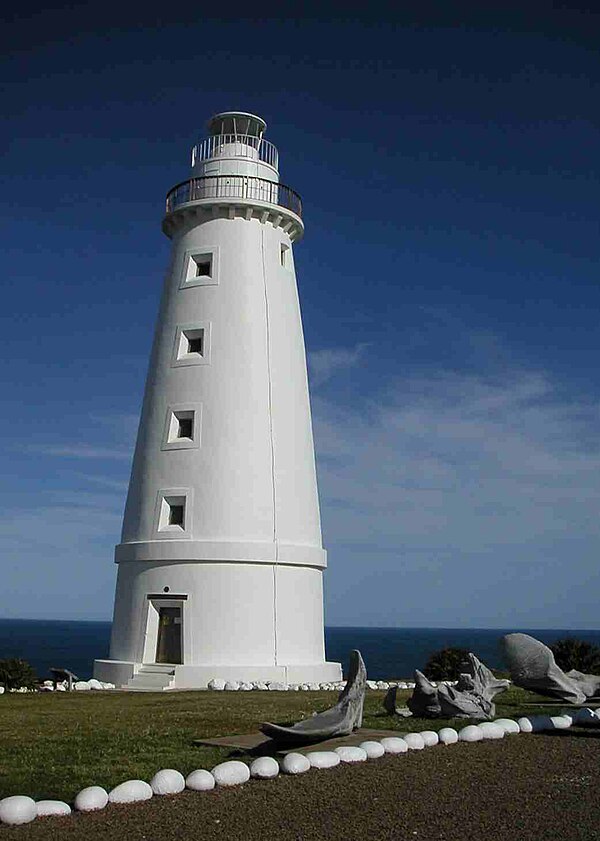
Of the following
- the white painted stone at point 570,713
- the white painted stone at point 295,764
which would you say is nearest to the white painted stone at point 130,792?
the white painted stone at point 295,764

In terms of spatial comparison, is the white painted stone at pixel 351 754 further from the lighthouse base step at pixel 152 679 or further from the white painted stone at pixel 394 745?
the lighthouse base step at pixel 152 679

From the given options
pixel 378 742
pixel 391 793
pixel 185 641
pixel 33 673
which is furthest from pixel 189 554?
pixel 391 793

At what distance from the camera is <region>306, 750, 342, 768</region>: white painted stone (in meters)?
11.5

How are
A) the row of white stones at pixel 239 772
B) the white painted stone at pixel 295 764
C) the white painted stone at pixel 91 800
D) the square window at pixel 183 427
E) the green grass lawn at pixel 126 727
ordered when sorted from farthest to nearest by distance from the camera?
the square window at pixel 183 427, the green grass lawn at pixel 126 727, the white painted stone at pixel 295 764, the white painted stone at pixel 91 800, the row of white stones at pixel 239 772

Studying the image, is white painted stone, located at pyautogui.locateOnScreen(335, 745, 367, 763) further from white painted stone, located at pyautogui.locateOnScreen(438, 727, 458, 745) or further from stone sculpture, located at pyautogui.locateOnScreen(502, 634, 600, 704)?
stone sculpture, located at pyautogui.locateOnScreen(502, 634, 600, 704)

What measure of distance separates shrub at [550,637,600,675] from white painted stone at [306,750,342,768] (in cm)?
1706

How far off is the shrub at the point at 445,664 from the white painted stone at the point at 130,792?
21.2 m

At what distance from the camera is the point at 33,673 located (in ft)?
92.0

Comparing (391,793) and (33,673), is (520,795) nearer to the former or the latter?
(391,793)

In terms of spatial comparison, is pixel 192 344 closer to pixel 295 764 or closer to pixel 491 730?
pixel 491 730

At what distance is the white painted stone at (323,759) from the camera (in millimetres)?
11531

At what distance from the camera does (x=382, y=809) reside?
9.77m

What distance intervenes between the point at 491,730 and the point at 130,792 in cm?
664

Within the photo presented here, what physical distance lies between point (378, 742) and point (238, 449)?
56.1 ft
